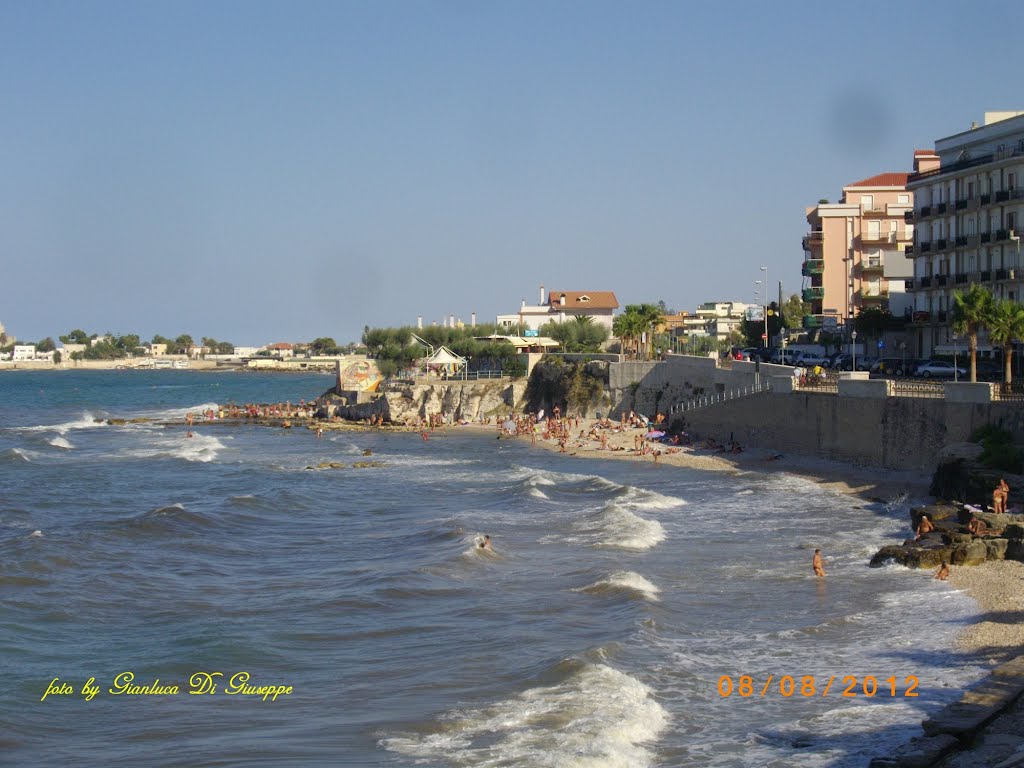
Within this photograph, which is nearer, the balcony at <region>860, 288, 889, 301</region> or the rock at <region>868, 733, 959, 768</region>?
the rock at <region>868, 733, 959, 768</region>

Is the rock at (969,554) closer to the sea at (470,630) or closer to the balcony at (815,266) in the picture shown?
the sea at (470,630)

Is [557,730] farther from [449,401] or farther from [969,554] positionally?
[449,401]

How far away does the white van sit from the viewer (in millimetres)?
55497

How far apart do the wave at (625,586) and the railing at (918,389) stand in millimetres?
15465

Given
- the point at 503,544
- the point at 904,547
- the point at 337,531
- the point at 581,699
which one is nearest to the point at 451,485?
the point at 337,531

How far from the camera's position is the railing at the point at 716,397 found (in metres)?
44.4

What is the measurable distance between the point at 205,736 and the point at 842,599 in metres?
11.6

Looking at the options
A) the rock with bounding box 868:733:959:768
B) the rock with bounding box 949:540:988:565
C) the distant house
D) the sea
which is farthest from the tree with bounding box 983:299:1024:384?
the distant house

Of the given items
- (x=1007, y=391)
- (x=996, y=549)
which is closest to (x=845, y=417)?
(x=1007, y=391)

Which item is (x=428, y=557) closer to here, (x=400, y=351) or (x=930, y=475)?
(x=930, y=475)

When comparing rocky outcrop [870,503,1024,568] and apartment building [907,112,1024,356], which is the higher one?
apartment building [907,112,1024,356]

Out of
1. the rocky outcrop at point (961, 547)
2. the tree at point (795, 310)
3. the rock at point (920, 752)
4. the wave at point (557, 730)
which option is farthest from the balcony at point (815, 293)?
the rock at point (920, 752)

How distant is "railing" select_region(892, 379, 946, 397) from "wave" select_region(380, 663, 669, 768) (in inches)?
836
